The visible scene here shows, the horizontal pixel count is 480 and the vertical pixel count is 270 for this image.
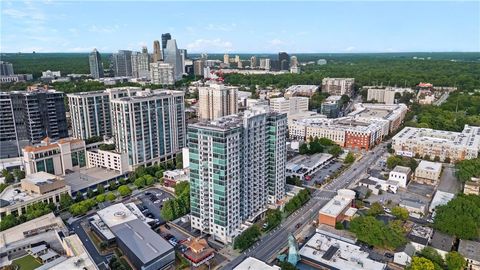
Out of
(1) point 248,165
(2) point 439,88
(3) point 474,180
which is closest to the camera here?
(1) point 248,165

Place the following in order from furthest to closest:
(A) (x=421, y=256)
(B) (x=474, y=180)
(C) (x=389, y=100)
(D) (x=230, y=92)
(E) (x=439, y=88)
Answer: (E) (x=439, y=88) → (C) (x=389, y=100) → (D) (x=230, y=92) → (B) (x=474, y=180) → (A) (x=421, y=256)

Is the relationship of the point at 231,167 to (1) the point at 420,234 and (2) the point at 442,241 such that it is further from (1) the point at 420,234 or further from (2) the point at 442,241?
(2) the point at 442,241

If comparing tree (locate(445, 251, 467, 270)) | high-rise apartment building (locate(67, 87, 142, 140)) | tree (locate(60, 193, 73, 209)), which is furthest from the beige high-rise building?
tree (locate(445, 251, 467, 270))

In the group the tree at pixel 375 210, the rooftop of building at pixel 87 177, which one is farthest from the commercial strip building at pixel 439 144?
the rooftop of building at pixel 87 177

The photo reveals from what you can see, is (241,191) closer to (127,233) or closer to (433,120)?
(127,233)

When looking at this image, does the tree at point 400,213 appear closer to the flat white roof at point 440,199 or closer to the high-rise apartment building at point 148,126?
the flat white roof at point 440,199

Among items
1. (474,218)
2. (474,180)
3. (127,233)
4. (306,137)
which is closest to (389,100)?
(306,137)
